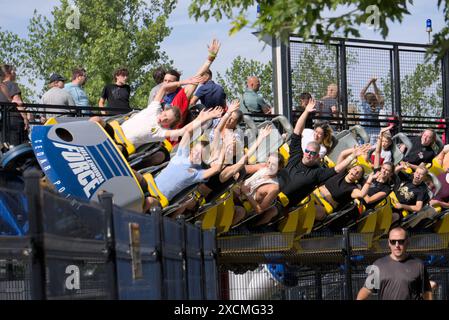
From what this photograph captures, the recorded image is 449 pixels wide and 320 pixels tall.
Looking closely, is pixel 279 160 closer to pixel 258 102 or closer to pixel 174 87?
pixel 174 87

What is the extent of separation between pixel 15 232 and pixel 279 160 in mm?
8039

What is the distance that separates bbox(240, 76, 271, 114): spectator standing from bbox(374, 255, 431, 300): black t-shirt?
7.72 m

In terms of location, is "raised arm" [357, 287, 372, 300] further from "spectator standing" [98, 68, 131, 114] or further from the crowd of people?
"spectator standing" [98, 68, 131, 114]

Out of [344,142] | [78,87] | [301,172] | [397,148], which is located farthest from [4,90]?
[397,148]

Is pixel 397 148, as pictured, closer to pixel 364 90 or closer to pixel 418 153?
pixel 418 153

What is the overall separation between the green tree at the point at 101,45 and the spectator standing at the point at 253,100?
75.3 feet

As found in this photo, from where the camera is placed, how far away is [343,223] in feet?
53.9

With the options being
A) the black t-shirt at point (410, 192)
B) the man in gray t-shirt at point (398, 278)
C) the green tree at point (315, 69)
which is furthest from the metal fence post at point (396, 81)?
the man in gray t-shirt at point (398, 278)

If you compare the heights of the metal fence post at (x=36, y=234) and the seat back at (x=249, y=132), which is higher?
the seat back at (x=249, y=132)

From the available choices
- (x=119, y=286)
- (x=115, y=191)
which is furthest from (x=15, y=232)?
(x=115, y=191)

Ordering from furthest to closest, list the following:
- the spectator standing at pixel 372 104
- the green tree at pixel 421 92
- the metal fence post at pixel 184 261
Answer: the green tree at pixel 421 92 < the spectator standing at pixel 372 104 < the metal fence post at pixel 184 261

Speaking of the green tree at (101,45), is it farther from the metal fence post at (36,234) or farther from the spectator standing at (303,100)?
the metal fence post at (36,234)

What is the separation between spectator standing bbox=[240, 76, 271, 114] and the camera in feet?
58.5

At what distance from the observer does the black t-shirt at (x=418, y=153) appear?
19.0m
